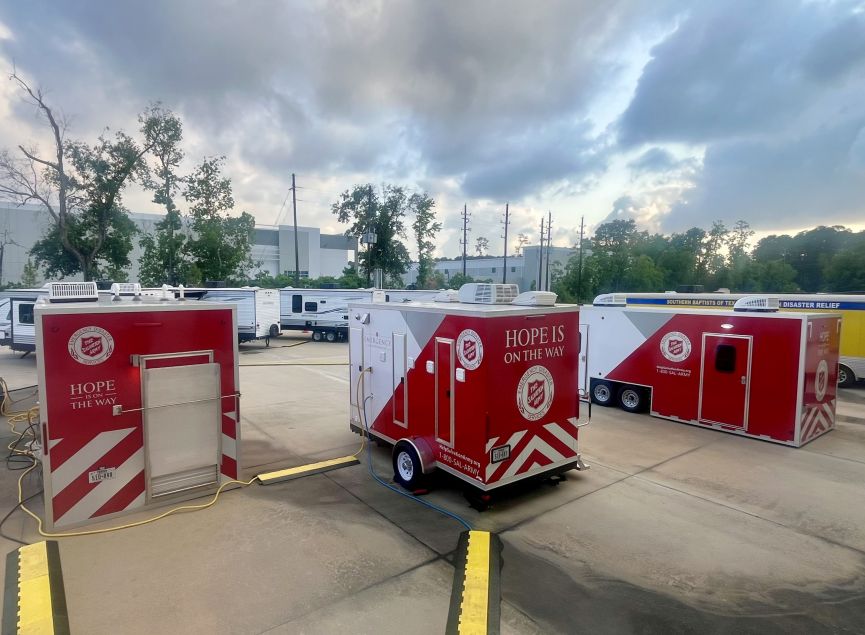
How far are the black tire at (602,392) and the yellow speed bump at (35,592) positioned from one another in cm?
1117

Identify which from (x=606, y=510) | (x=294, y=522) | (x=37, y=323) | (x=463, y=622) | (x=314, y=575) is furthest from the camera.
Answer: (x=606, y=510)

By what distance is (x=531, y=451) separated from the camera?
6809mm

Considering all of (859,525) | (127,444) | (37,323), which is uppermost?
(37,323)

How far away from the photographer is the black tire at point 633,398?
12.0 metres

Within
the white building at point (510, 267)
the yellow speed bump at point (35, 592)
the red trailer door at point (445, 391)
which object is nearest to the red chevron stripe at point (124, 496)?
the yellow speed bump at point (35, 592)

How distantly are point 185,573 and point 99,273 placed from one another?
31.4 m

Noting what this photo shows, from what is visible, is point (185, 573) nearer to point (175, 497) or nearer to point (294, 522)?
point (294, 522)

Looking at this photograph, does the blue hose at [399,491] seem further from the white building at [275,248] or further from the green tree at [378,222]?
the white building at [275,248]

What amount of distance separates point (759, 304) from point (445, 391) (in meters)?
7.71

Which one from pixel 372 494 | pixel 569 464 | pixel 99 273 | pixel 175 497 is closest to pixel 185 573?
pixel 175 497

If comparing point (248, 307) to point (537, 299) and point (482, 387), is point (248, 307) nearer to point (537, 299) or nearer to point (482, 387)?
point (537, 299)

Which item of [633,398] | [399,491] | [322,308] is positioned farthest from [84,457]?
[322,308]

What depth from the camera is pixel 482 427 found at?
619 cm

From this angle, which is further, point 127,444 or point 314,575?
point 127,444
